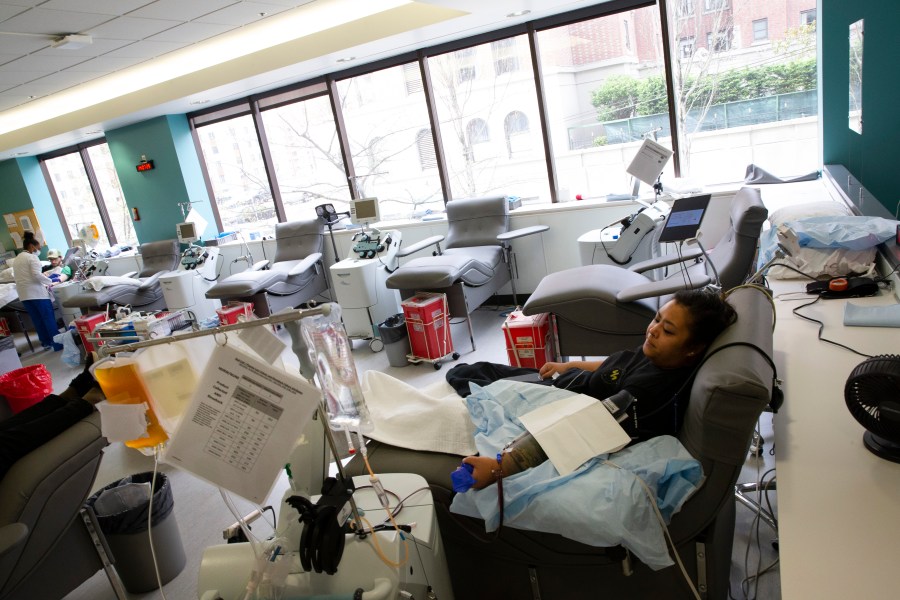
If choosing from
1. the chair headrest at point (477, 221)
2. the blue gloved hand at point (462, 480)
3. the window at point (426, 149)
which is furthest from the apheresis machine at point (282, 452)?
the window at point (426, 149)

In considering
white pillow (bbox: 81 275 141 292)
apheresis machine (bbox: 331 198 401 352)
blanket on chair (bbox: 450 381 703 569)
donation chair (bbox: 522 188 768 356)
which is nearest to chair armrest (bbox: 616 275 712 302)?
donation chair (bbox: 522 188 768 356)

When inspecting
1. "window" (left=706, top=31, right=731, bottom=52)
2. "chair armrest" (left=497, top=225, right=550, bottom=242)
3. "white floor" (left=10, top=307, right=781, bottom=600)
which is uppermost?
"window" (left=706, top=31, right=731, bottom=52)

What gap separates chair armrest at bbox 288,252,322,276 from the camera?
5605 mm

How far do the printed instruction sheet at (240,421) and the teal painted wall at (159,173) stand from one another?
670 centimetres

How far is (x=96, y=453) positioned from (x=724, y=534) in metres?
2.04

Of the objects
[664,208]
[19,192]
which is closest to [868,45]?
[664,208]

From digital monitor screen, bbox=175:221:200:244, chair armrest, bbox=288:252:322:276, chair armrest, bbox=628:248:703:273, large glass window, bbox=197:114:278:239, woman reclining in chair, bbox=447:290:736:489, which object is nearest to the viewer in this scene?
woman reclining in chair, bbox=447:290:736:489

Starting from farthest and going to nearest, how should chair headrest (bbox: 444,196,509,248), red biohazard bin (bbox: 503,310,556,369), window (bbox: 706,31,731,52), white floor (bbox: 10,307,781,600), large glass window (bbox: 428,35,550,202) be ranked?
large glass window (bbox: 428,35,550,202)
chair headrest (bbox: 444,196,509,248)
window (bbox: 706,31,731,52)
red biohazard bin (bbox: 503,310,556,369)
white floor (bbox: 10,307,781,600)

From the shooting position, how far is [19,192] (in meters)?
8.84

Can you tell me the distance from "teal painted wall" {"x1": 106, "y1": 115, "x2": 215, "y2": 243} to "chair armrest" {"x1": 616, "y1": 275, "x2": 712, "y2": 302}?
593 cm

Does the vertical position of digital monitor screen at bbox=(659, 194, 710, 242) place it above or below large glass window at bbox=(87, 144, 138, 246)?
below

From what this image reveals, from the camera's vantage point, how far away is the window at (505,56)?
523 centimetres

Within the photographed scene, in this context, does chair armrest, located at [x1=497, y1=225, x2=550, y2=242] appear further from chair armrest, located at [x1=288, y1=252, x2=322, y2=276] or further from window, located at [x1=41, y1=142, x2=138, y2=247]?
window, located at [x1=41, y1=142, x2=138, y2=247]

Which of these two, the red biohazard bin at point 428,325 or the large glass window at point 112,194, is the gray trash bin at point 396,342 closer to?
the red biohazard bin at point 428,325
